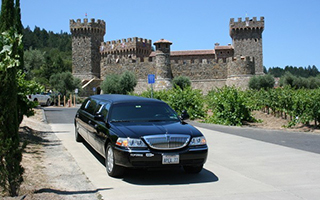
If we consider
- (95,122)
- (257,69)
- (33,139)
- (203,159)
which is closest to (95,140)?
(95,122)

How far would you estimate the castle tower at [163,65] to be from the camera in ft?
162

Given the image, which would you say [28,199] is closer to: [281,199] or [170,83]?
[281,199]

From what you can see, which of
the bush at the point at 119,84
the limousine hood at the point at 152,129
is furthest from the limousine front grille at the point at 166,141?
the bush at the point at 119,84

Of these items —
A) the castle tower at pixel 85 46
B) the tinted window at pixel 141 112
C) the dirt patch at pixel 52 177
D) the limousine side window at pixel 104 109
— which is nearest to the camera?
the dirt patch at pixel 52 177

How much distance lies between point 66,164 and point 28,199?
2.93 meters

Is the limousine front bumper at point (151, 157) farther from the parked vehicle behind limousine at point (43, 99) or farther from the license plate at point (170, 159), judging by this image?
the parked vehicle behind limousine at point (43, 99)

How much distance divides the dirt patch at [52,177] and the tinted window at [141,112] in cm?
138

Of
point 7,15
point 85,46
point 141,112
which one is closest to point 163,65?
point 85,46

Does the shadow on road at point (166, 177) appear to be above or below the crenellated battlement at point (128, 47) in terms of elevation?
below

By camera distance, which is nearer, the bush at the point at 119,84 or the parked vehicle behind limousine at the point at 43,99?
the parked vehicle behind limousine at the point at 43,99

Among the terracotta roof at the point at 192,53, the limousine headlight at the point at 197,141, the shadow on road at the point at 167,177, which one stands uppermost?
the terracotta roof at the point at 192,53

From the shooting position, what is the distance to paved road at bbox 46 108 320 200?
5.24m

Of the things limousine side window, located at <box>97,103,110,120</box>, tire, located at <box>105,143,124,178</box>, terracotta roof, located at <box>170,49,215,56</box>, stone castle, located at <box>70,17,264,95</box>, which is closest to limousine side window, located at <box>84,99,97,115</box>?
limousine side window, located at <box>97,103,110,120</box>

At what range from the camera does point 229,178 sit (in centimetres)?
628
